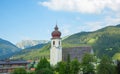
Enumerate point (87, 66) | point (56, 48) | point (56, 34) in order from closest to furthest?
1. point (87, 66)
2. point (56, 34)
3. point (56, 48)

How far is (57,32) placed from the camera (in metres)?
124

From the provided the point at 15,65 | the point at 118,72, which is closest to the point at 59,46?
the point at 15,65

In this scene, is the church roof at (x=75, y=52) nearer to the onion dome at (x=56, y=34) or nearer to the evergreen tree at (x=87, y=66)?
the onion dome at (x=56, y=34)

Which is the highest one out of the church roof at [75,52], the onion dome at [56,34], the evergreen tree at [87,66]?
the onion dome at [56,34]

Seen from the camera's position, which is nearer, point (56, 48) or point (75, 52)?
point (56, 48)

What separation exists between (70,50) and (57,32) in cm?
960

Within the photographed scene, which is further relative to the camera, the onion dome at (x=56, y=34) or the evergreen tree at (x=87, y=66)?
the onion dome at (x=56, y=34)

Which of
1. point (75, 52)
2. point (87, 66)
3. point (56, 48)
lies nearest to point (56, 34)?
point (56, 48)

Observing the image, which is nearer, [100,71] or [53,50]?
[100,71]

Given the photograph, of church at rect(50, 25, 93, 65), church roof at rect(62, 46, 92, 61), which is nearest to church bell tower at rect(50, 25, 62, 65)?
church at rect(50, 25, 93, 65)

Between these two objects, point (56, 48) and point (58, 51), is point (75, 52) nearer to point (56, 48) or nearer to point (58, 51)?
point (58, 51)

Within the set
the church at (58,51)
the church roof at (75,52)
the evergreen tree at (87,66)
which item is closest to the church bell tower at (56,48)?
the church at (58,51)

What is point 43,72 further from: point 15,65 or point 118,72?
point 15,65

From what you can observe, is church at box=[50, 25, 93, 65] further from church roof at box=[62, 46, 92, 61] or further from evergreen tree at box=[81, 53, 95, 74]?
evergreen tree at box=[81, 53, 95, 74]
